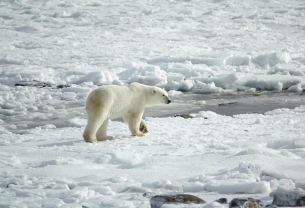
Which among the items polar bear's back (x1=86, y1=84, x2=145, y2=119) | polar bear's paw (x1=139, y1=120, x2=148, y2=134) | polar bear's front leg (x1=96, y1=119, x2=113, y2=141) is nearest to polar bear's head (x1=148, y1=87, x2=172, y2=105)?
polar bear's back (x1=86, y1=84, x2=145, y2=119)

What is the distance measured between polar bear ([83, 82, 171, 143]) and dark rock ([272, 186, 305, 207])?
3392 mm

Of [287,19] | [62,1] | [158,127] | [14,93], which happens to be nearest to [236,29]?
[287,19]

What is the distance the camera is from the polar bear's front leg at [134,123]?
6559 millimetres

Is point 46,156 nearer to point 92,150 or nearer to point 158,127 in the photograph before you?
point 92,150

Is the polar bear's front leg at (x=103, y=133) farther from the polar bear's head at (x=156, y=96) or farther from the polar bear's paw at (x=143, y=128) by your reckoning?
the polar bear's head at (x=156, y=96)

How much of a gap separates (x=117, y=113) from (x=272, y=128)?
226cm

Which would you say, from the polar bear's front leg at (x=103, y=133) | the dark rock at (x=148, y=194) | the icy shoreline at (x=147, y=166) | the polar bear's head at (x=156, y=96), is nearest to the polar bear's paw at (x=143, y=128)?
the icy shoreline at (x=147, y=166)

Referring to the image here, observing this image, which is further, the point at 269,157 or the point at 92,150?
the point at 92,150

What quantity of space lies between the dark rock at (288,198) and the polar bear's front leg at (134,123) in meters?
3.68

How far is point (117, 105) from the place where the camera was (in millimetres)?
6324

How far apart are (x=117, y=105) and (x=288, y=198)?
3666mm

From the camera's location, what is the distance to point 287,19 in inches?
948

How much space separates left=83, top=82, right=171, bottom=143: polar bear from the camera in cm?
603

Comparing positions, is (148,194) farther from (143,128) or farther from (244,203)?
(143,128)
